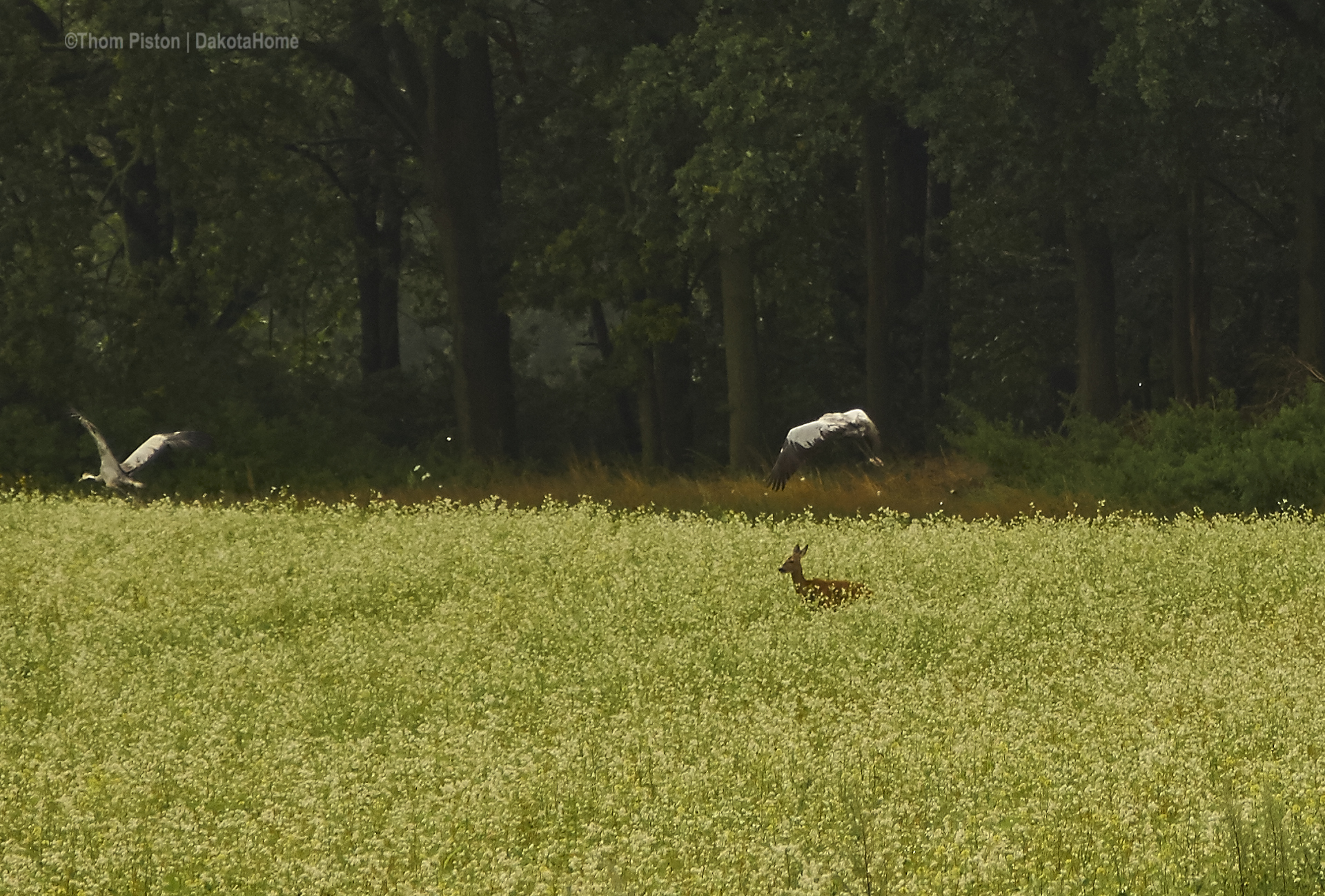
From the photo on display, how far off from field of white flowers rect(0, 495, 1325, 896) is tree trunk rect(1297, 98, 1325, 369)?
1111 centimetres

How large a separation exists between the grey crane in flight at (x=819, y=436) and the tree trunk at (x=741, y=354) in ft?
27.6

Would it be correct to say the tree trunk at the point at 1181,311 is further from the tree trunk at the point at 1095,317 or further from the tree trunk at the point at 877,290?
the tree trunk at the point at 877,290

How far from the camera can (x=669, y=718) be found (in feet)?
28.7

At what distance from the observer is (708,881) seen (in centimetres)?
596

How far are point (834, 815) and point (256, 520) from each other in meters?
14.0

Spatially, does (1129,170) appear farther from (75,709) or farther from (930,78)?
(75,709)

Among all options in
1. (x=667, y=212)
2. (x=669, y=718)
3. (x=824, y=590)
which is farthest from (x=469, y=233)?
(x=669, y=718)

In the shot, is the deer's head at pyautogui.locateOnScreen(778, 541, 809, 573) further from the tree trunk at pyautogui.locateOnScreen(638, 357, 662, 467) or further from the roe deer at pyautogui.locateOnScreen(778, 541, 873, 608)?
the tree trunk at pyautogui.locateOnScreen(638, 357, 662, 467)

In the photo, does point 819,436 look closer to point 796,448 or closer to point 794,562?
point 796,448

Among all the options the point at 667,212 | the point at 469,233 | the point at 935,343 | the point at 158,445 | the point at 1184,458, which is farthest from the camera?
the point at 935,343

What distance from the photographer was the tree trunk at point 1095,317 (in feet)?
88.2

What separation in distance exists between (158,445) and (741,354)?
11068mm

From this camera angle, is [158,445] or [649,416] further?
[649,416]

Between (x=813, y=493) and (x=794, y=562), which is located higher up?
(x=794, y=562)
